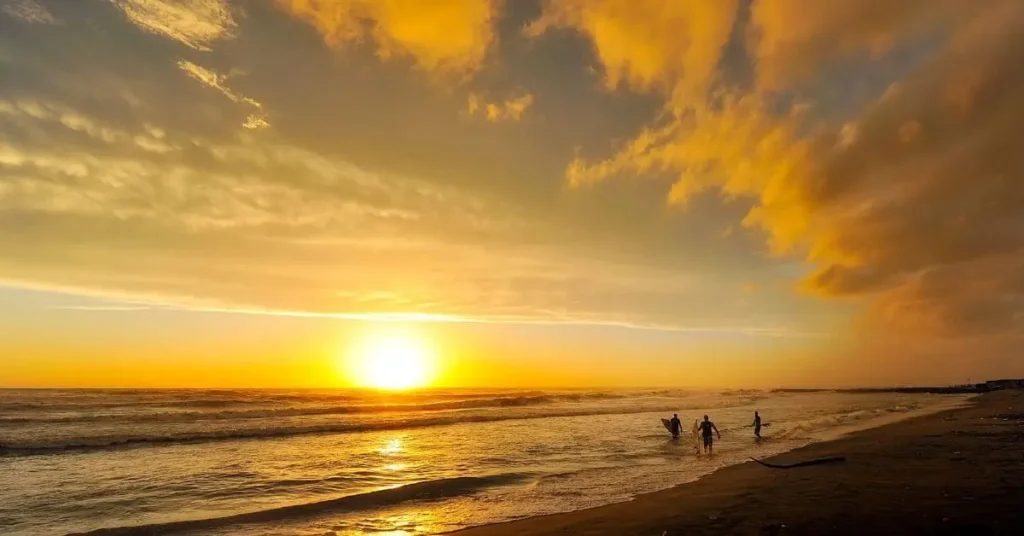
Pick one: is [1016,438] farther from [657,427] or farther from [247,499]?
[247,499]

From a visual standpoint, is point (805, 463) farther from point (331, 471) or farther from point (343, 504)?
point (331, 471)

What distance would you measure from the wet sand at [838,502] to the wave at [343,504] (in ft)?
19.4

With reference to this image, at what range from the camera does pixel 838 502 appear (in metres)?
15.6

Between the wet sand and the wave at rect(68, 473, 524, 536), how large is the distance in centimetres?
592

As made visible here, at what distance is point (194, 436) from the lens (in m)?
43.7

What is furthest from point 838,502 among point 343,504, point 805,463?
point 343,504

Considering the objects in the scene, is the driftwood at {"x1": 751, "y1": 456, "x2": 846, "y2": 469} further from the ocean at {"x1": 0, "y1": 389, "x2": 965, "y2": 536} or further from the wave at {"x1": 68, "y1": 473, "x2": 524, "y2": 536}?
the wave at {"x1": 68, "y1": 473, "x2": 524, "y2": 536}

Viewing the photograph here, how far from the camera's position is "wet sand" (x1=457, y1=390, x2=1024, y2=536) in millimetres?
13102

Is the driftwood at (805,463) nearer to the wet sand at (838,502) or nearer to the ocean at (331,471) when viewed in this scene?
the wet sand at (838,502)

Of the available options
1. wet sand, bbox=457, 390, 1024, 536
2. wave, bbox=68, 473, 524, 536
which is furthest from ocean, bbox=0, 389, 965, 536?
wet sand, bbox=457, 390, 1024, 536

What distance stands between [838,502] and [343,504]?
16.0 metres

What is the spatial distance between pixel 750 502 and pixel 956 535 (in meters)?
5.38

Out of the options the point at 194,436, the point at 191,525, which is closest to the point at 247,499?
the point at 191,525

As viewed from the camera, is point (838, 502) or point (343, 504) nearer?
point (838, 502)
